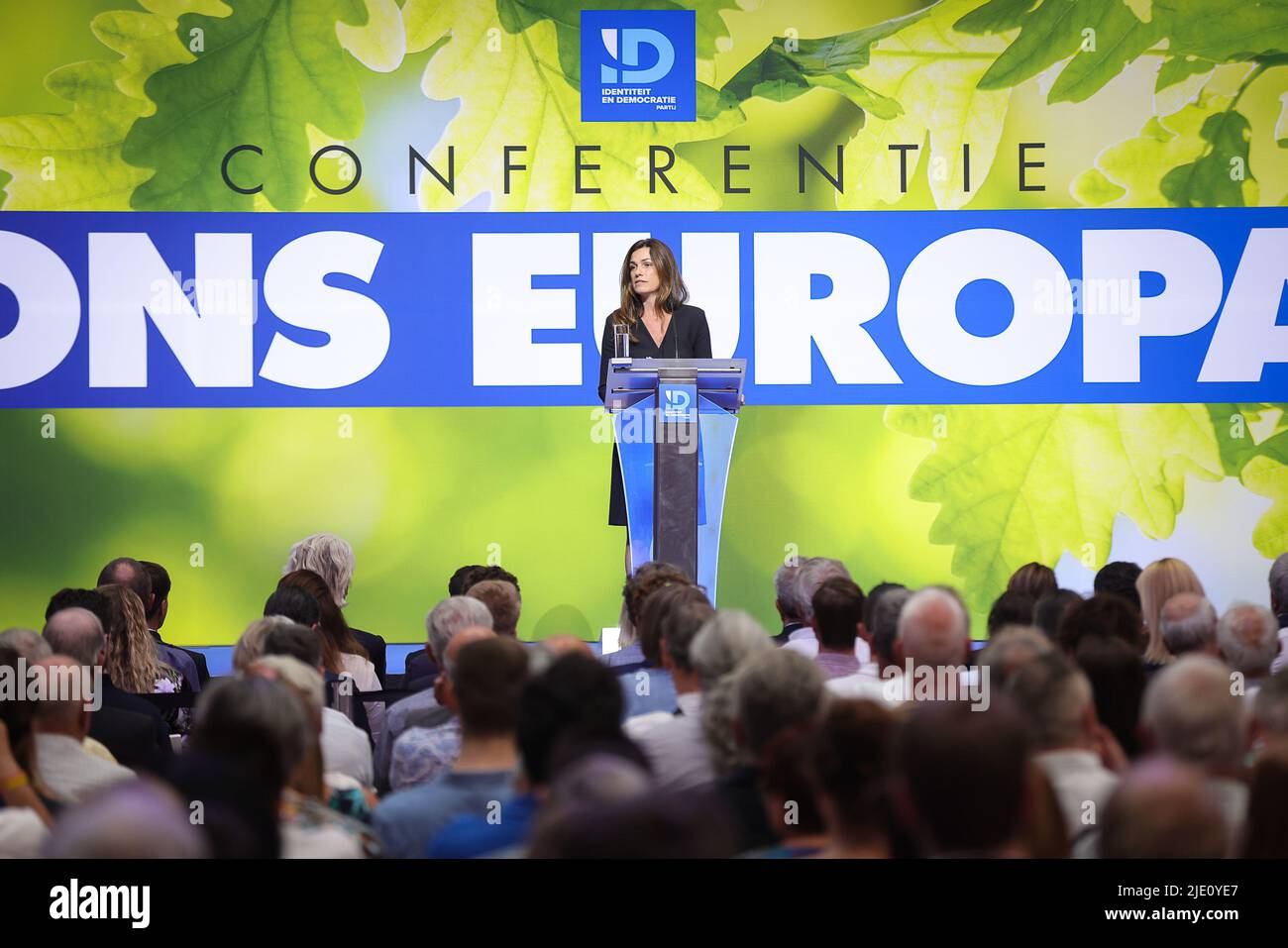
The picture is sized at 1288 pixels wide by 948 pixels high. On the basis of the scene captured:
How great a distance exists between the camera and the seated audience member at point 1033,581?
5148 mm

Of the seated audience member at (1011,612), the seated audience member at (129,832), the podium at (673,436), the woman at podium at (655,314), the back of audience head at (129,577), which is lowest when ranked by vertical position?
the seated audience member at (129,832)

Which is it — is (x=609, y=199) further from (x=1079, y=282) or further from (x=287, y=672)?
(x=287, y=672)

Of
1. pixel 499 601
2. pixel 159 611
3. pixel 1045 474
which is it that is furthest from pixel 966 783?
pixel 1045 474

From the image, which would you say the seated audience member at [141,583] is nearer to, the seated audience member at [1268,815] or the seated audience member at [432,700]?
the seated audience member at [432,700]

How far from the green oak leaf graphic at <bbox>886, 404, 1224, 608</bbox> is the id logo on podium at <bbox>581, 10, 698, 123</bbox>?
2116mm

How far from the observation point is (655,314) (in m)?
6.20

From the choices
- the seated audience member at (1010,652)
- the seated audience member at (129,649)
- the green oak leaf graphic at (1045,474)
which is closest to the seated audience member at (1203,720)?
the seated audience member at (1010,652)

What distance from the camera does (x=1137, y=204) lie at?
7.99m

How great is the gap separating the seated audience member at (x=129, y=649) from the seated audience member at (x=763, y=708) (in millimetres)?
2413

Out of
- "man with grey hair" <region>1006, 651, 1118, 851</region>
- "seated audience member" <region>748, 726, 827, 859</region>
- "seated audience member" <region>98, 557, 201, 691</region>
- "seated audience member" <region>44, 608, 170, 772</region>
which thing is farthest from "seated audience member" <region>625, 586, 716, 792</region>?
"seated audience member" <region>98, 557, 201, 691</region>

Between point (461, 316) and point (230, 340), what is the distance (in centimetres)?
124

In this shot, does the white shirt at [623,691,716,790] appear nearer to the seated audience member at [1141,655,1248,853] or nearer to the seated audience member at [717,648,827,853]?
the seated audience member at [717,648,827,853]

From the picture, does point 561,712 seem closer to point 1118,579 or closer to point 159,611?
point 1118,579

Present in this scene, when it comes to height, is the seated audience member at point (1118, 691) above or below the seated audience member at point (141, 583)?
below
